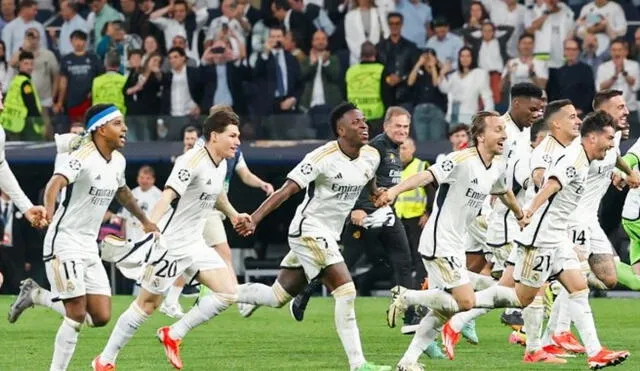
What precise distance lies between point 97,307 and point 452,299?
8.95 ft

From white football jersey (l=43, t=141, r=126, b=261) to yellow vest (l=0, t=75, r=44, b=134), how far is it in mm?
11717

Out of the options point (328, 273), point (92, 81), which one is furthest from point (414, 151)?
point (328, 273)

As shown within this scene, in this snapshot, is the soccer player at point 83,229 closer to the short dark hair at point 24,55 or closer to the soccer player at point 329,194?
the soccer player at point 329,194

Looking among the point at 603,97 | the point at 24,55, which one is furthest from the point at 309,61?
the point at 603,97

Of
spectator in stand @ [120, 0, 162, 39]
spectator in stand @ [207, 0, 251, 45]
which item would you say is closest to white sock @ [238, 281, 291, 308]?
spectator in stand @ [207, 0, 251, 45]

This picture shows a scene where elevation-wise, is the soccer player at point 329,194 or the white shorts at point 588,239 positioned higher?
the soccer player at point 329,194

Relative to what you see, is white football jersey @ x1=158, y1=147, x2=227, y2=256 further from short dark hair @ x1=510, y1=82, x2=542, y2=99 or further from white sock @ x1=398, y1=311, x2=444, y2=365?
short dark hair @ x1=510, y1=82, x2=542, y2=99

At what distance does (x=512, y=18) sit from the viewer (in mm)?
25438

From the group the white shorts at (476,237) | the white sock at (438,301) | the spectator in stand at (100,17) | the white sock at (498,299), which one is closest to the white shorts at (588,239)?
the white sock at (498,299)

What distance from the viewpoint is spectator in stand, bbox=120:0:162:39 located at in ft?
87.8

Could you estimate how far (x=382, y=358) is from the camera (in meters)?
15.5

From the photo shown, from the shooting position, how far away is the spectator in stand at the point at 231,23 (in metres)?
26.1

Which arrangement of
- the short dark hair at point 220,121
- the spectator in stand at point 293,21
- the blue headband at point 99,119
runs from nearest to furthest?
the blue headband at point 99,119 → the short dark hair at point 220,121 → the spectator in stand at point 293,21

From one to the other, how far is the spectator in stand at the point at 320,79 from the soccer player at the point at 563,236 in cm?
1000
